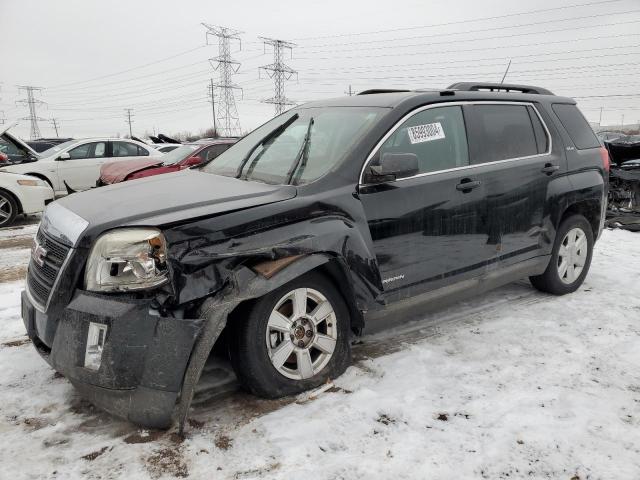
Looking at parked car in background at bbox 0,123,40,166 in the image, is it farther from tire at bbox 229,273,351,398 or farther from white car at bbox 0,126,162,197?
tire at bbox 229,273,351,398

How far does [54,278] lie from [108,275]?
389 millimetres

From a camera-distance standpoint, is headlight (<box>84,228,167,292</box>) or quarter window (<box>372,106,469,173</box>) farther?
quarter window (<box>372,106,469,173</box>)

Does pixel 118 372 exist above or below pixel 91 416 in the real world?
above

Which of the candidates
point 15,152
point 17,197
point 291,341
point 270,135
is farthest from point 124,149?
point 291,341

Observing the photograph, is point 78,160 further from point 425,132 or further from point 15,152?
point 425,132

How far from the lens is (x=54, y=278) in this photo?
2.63 meters

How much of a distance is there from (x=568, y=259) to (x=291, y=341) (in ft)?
10.3

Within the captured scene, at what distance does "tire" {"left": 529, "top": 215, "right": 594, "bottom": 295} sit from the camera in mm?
4598

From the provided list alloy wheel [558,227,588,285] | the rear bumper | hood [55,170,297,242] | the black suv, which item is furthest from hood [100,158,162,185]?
alloy wheel [558,227,588,285]

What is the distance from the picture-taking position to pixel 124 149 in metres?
12.2

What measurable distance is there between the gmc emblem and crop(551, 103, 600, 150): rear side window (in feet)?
14.2

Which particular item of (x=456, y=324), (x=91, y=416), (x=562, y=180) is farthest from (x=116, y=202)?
(x=562, y=180)

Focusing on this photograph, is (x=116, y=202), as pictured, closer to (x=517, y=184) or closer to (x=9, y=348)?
(x=9, y=348)

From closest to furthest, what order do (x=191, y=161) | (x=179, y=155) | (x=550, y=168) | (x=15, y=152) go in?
(x=550, y=168) → (x=191, y=161) → (x=179, y=155) → (x=15, y=152)
